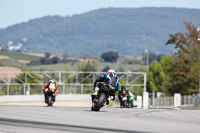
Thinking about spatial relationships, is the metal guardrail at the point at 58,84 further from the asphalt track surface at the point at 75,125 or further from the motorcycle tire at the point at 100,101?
the asphalt track surface at the point at 75,125

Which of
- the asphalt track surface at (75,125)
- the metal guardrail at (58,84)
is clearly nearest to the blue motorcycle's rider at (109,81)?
the asphalt track surface at (75,125)

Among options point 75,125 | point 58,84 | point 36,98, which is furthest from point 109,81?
point 58,84

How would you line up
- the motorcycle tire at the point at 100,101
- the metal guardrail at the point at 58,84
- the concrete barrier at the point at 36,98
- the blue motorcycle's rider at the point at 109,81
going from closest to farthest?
the motorcycle tire at the point at 100,101 → the blue motorcycle's rider at the point at 109,81 → the concrete barrier at the point at 36,98 → the metal guardrail at the point at 58,84

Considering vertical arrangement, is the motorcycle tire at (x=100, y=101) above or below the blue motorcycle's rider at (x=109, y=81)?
below

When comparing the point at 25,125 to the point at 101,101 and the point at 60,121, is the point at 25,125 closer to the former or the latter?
the point at 60,121

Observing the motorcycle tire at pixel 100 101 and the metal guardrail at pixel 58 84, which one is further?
the metal guardrail at pixel 58 84

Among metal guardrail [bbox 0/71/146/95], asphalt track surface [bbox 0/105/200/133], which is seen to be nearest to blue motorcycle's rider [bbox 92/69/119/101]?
asphalt track surface [bbox 0/105/200/133]

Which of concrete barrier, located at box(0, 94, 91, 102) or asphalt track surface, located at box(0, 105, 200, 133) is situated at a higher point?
asphalt track surface, located at box(0, 105, 200, 133)

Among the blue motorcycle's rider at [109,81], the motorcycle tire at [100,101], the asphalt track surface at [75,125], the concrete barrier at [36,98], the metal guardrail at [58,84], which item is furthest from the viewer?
the metal guardrail at [58,84]

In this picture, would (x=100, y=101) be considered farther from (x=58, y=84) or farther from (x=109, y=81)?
(x=58, y=84)

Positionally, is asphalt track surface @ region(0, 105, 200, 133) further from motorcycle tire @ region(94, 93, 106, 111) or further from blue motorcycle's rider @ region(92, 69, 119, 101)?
blue motorcycle's rider @ region(92, 69, 119, 101)

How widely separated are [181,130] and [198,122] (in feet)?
9.59

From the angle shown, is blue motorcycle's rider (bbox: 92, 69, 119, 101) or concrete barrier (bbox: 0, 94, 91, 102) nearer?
blue motorcycle's rider (bbox: 92, 69, 119, 101)

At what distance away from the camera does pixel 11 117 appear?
14812 millimetres
